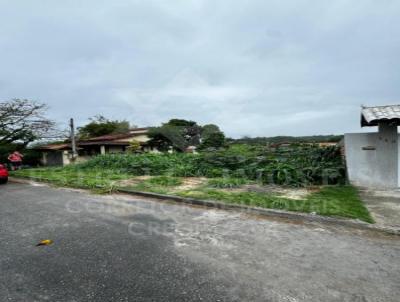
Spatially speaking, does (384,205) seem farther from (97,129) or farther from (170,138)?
(97,129)

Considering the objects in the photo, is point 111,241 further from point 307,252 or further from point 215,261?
point 307,252

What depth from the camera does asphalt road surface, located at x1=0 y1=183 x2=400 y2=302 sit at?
2.48m

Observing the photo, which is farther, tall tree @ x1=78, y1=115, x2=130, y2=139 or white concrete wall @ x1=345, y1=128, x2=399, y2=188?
tall tree @ x1=78, y1=115, x2=130, y2=139

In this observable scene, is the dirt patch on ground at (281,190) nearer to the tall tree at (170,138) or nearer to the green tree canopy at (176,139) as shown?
the green tree canopy at (176,139)

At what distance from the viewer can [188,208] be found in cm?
571

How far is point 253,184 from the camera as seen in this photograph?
8.02 metres

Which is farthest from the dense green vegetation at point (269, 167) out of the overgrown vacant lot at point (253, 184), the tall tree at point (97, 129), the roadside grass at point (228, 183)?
the tall tree at point (97, 129)

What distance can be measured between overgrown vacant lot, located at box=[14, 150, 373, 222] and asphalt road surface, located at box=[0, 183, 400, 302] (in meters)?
0.98

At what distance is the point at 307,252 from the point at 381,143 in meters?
5.54

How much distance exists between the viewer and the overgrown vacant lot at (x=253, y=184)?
5.42 meters

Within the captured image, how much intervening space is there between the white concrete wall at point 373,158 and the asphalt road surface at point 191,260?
392 cm

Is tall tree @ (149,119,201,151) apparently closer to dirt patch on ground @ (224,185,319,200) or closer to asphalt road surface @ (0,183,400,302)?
dirt patch on ground @ (224,185,319,200)

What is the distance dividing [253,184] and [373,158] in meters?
3.53

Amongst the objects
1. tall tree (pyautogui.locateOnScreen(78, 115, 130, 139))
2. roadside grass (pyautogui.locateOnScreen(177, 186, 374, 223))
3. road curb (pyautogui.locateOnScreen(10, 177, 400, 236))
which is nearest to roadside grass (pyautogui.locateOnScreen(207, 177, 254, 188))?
roadside grass (pyautogui.locateOnScreen(177, 186, 374, 223))
